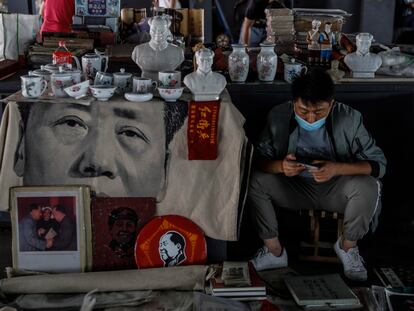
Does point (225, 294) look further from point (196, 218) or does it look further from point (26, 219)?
point (26, 219)

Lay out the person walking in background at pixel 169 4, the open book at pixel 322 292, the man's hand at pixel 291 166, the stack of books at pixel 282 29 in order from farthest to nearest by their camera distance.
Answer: the person walking in background at pixel 169 4, the stack of books at pixel 282 29, the man's hand at pixel 291 166, the open book at pixel 322 292

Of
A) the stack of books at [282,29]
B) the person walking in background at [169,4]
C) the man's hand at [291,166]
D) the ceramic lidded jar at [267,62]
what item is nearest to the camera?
the man's hand at [291,166]

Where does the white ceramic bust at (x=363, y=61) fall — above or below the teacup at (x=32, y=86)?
above

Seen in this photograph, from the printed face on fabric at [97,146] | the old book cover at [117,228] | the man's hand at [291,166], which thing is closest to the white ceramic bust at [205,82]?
the printed face on fabric at [97,146]

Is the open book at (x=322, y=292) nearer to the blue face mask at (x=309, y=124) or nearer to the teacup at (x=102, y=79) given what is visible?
the blue face mask at (x=309, y=124)

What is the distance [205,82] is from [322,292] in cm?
105

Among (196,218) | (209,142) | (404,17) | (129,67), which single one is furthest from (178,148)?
(404,17)

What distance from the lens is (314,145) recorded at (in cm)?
296

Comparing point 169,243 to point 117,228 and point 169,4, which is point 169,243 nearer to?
point 117,228

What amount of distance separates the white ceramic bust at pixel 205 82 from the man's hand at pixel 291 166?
43 centimetres

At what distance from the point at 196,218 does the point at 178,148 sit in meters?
0.34

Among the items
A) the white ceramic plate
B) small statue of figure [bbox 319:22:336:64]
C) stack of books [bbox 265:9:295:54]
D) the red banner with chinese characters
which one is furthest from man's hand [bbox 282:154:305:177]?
stack of books [bbox 265:9:295:54]

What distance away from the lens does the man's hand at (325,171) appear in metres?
2.78

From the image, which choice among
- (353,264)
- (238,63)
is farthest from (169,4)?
(353,264)
